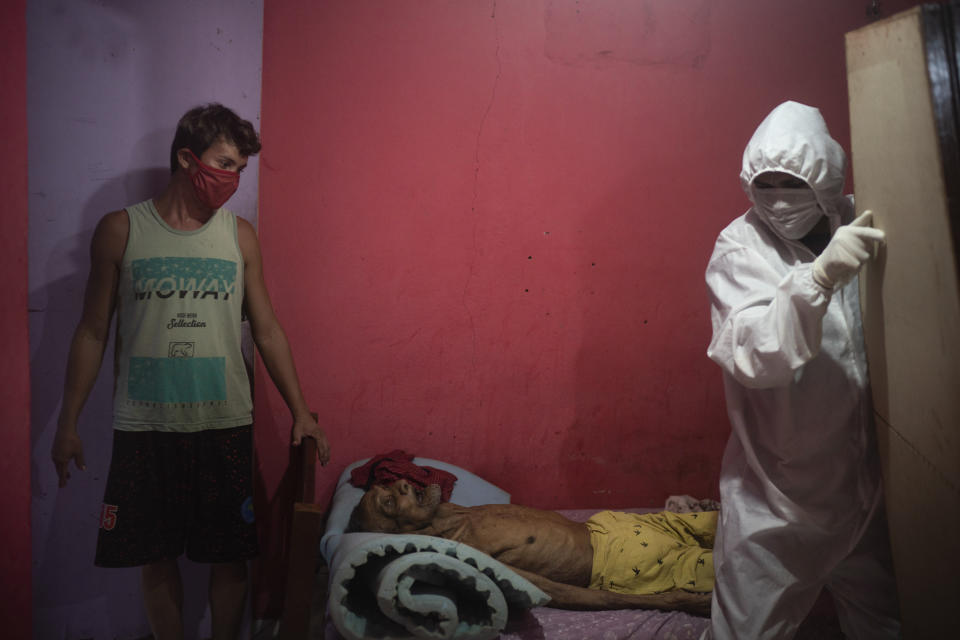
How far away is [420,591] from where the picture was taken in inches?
68.9

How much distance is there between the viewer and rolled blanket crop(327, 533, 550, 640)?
1665 millimetres

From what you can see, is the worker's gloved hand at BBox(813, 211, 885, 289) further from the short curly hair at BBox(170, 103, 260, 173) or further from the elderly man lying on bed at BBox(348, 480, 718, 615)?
the short curly hair at BBox(170, 103, 260, 173)

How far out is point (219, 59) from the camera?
219 cm

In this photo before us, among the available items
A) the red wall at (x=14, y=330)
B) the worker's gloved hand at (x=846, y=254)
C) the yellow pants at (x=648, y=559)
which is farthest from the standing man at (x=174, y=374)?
the worker's gloved hand at (x=846, y=254)

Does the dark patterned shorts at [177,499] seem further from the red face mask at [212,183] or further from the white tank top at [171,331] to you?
the red face mask at [212,183]

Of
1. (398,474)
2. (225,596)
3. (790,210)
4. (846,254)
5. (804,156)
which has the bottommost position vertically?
(225,596)

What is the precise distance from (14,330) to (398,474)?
1213 mm

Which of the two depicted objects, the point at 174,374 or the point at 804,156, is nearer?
the point at 804,156

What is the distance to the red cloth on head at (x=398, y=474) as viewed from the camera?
226 centimetres

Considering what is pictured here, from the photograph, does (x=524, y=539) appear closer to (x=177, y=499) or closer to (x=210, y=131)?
(x=177, y=499)

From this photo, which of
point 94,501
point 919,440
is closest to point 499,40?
point 919,440

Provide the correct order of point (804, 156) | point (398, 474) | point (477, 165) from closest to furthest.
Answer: point (804, 156), point (398, 474), point (477, 165)

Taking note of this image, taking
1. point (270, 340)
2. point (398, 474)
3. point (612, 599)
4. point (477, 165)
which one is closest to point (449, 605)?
point (612, 599)

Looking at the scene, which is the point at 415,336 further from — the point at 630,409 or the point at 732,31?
the point at 732,31
